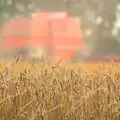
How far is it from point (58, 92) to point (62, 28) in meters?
0.42

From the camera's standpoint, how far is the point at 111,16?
2.95m

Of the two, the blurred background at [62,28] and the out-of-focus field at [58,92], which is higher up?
the blurred background at [62,28]

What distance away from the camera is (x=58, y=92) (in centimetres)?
287

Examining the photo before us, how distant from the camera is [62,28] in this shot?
9.71 ft

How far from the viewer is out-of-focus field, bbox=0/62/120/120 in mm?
2844

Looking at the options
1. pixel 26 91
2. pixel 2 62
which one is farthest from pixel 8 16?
pixel 26 91

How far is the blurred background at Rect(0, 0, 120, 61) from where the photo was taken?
2938mm

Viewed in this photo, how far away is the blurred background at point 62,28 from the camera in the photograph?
9.64 ft

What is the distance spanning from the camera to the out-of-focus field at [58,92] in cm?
284

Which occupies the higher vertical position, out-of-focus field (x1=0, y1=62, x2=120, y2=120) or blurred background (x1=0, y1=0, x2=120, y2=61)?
blurred background (x1=0, y1=0, x2=120, y2=61)

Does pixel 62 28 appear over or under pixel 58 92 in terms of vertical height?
over

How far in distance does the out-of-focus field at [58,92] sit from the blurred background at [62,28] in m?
0.10

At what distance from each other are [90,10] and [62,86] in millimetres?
528

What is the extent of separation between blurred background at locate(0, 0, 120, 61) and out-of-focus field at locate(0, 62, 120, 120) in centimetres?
10
